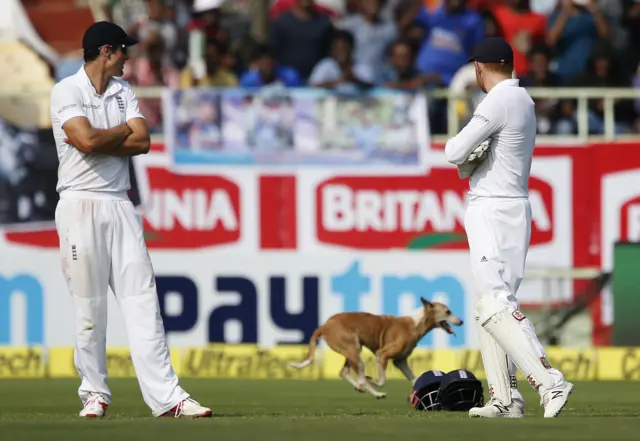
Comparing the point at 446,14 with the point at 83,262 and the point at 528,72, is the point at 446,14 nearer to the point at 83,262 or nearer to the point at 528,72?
the point at 528,72

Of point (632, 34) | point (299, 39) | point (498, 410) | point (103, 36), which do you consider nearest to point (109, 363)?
point (299, 39)

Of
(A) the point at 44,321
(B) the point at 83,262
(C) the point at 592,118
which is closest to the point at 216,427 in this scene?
(B) the point at 83,262

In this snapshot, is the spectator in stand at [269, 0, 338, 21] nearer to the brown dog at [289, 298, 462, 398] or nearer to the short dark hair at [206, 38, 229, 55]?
the short dark hair at [206, 38, 229, 55]

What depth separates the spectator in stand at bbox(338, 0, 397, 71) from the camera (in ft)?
47.8

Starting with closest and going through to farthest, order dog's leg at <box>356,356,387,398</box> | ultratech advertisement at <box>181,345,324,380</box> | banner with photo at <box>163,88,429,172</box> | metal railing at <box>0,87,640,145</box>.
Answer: dog's leg at <box>356,356,387,398</box> → ultratech advertisement at <box>181,345,324,380</box> → banner with photo at <box>163,88,429,172</box> → metal railing at <box>0,87,640,145</box>

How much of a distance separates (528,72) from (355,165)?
1949mm

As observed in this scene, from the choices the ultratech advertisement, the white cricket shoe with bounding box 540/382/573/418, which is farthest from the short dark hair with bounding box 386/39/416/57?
the white cricket shoe with bounding box 540/382/573/418

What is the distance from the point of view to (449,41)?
1438 centimetres

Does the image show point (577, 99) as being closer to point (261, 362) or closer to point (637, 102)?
point (637, 102)

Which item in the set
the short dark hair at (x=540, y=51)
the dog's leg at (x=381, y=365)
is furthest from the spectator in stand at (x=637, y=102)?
the dog's leg at (x=381, y=365)

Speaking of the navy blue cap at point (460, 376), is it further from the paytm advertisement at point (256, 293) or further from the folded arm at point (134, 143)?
the paytm advertisement at point (256, 293)

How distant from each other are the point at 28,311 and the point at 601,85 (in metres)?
5.85

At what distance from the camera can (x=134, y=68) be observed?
14.5 meters

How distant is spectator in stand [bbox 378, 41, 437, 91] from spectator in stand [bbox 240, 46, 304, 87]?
887 millimetres
